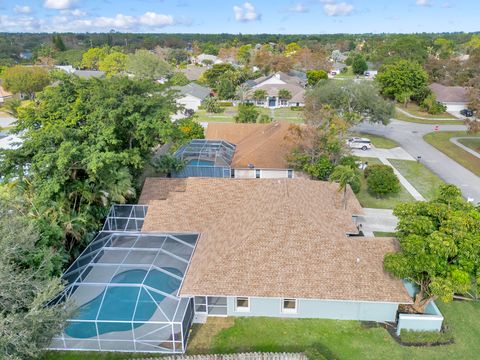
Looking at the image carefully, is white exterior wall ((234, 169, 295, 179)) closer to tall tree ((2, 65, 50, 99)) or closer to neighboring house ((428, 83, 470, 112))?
neighboring house ((428, 83, 470, 112))

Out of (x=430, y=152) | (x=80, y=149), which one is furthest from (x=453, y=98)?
(x=80, y=149)

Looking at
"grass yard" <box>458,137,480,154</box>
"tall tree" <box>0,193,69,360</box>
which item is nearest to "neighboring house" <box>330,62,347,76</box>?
"grass yard" <box>458,137,480,154</box>

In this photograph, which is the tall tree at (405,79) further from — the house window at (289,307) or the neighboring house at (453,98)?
the house window at (289,307)

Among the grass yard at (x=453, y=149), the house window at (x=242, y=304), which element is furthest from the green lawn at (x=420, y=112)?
the house window at (x=242, y=304)

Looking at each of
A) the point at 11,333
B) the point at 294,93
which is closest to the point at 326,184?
the point at 11,333

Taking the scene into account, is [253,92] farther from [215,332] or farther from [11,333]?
[11,333]
